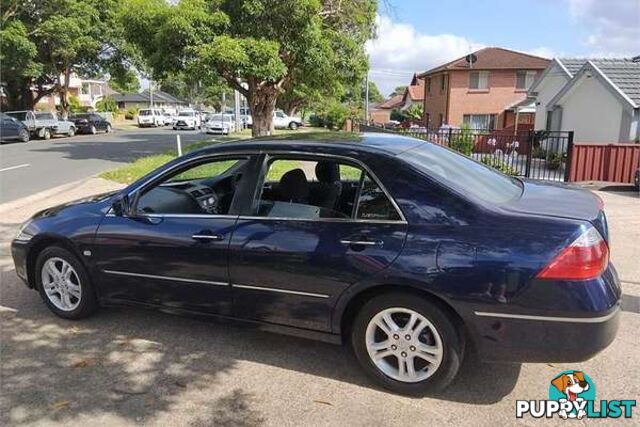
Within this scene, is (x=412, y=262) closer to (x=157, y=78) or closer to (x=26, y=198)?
(x=26, y=198)

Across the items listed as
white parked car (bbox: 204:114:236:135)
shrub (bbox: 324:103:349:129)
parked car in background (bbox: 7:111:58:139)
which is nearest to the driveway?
parked car in background (bbox: 7:111:58:139)

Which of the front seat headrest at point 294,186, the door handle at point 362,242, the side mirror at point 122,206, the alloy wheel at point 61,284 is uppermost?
the front seat headrest at point 294,186

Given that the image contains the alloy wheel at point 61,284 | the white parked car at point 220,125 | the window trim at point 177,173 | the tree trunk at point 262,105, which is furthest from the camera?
the white parked car at point 220,125

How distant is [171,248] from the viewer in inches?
150

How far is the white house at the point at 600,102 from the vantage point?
52.7ft

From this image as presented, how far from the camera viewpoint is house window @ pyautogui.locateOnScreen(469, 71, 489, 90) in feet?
119

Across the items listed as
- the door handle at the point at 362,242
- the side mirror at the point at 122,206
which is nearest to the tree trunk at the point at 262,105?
the side mirror at the point at 122,206

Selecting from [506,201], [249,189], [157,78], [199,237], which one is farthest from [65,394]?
[157,78]

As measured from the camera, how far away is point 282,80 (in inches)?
734

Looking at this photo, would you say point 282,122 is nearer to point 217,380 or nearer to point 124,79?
point 124,79

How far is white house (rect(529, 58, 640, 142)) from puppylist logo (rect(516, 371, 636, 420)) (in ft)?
48.7

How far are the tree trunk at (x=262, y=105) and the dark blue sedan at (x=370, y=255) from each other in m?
14.6

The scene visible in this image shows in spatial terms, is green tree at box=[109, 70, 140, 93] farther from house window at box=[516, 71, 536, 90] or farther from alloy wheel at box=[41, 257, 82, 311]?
alloy wheel at box=[41, 257, 82, 311]

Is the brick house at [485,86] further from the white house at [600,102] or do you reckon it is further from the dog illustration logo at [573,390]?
the dog illustration logo at [573,390]
